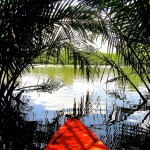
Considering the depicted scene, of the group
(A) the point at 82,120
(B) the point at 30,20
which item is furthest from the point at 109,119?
(B) the point at 30,20

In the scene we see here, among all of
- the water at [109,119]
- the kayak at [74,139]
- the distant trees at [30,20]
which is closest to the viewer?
the kayak at [74,139]

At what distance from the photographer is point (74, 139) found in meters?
2.90

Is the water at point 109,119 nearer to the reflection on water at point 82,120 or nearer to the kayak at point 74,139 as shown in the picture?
the reflection on water at point 82,120

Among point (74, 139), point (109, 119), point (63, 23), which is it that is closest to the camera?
point (74, 139)

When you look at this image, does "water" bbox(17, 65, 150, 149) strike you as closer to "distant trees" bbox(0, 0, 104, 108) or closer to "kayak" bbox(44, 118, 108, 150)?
"kayak" bbox(44, 118, 108, 150)

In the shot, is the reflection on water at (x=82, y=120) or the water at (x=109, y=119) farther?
the water at (x=109, y=119)

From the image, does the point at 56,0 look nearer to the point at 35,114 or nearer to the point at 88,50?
the point at 88,50

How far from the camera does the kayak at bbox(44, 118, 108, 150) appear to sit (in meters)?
2.71

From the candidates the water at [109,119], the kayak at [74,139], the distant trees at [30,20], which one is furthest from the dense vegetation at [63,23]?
the water at [109,119]

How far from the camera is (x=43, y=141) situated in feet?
11.8

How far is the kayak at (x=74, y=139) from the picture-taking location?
106 inches

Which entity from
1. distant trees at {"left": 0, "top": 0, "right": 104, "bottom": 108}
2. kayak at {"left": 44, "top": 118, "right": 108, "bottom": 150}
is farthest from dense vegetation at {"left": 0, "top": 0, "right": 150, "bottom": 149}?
kayak at {"left": 44, "top": 118, "right": 108, "bottom": 150}

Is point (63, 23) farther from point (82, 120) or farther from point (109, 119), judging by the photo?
point (109, 119)

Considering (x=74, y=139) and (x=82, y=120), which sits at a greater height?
(x=74, y=139)
